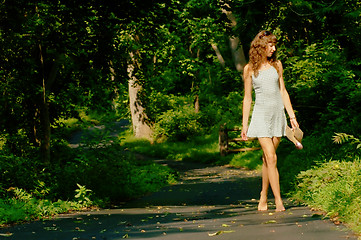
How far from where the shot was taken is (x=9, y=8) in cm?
1039

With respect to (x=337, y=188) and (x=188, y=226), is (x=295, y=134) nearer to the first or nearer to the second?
(x=337, y=188)

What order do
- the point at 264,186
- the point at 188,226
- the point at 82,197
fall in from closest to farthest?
the point at 188,226, the point at 264,186, the point at 82,197

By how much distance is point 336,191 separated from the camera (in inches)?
263

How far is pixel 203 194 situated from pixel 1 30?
606 cm

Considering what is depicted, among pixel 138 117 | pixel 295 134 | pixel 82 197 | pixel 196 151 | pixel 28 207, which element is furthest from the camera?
pixel 138 117

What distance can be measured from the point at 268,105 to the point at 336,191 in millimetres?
1469

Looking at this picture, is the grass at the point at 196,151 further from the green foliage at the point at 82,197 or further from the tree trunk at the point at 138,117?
the green foliage at the point at 82,197

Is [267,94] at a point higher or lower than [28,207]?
higher

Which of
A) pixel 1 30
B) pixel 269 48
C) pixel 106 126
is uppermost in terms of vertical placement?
pixel 1 30

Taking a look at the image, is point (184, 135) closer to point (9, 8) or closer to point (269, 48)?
point (9, 8)

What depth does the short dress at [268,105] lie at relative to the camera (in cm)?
643

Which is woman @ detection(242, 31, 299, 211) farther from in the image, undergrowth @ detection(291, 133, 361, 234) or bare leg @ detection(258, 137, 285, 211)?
undergrowth @ detection(291, 133, 361, 234)

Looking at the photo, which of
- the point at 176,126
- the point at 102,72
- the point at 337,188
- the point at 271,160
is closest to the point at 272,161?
the point at 271,160

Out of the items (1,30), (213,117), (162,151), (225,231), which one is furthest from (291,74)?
(213,117)
